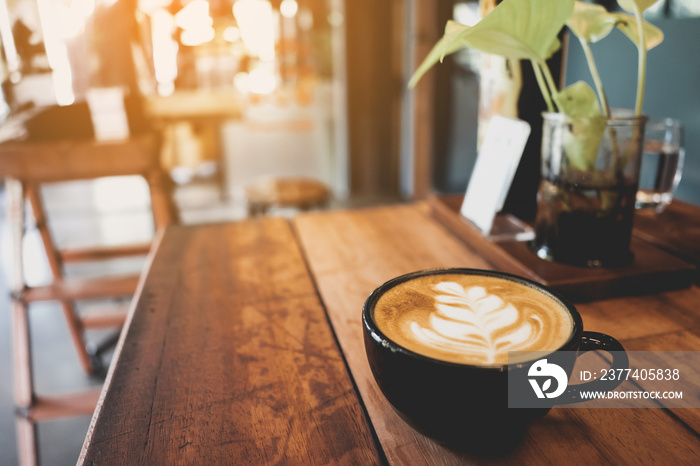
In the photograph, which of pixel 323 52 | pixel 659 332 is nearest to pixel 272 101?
pixel 323 52

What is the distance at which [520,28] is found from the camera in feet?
2.09

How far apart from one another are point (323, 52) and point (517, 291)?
15.3 ft

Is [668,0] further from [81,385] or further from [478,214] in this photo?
[81,385]

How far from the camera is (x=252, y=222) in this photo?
1.17 metres

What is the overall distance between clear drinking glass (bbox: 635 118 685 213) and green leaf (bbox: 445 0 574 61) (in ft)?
1.55

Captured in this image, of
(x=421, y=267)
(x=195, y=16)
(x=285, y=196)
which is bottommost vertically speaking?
(x=285, y=196)

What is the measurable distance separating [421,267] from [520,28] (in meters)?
0.41

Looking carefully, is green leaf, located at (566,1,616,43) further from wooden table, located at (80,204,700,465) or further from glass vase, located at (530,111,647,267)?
wooden table, located at (80,204,700,465)

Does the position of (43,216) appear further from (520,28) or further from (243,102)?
(243,102)

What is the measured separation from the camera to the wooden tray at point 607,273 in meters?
0.72

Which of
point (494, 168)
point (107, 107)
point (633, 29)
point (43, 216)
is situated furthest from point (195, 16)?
point (633, 29)

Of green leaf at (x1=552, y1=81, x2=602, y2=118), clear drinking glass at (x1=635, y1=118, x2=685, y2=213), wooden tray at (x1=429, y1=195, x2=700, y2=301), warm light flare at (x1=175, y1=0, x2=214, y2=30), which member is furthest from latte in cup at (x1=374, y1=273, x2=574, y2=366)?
warm light flare at (x1=175, y1=0, x2=214, y2=30)

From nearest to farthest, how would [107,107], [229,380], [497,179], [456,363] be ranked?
[456,363], [229,380], [497,179], [107,107]

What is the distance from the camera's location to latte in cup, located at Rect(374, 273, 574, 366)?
0.44 m
